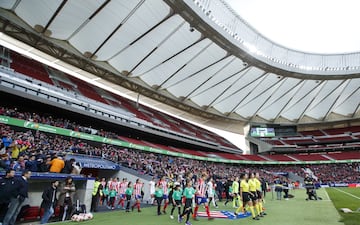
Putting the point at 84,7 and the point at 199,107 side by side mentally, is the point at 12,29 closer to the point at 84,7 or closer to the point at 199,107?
the point at 84,7

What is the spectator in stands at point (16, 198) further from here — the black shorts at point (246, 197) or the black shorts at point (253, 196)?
the black shorts at point (253, 196)

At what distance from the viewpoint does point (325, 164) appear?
5081 cm

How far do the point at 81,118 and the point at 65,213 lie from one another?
21467 millimetres

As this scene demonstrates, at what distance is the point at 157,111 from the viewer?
4850 cm

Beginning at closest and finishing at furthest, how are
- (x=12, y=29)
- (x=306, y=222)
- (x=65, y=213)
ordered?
(x=306, y=222) < (x=65, y=213) < (x=12, y=29)

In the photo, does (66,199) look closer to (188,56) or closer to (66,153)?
(66,153)

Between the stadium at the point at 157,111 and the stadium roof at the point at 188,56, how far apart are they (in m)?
0.18

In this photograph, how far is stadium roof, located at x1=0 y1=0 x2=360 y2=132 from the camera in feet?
74.9

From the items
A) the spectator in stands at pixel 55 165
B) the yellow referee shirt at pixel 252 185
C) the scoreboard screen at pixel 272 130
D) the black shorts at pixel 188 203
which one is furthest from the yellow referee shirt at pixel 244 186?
the scoreboard screen at pixel 272 130

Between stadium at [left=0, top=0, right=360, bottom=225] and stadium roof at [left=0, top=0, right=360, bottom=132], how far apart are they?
18 centimetres

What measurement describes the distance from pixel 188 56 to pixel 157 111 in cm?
1999

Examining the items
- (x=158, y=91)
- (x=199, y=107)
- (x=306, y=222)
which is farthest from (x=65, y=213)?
(x=199, y=107)

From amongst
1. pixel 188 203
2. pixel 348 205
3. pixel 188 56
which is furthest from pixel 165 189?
pixel 188 56

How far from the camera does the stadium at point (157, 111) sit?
10164mm
